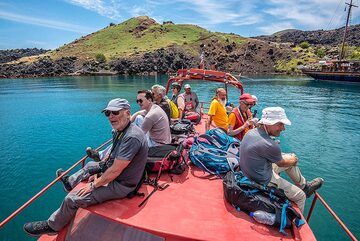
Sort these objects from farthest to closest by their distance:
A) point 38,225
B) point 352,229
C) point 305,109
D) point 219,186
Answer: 1. point 305,109
2. point 352,229
3. point 219,186
4. point 38,225

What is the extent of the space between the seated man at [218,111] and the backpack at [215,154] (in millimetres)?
1983

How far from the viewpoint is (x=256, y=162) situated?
4.45m

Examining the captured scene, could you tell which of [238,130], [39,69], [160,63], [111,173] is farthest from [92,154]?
[39,69]

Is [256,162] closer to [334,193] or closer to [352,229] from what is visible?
[352,229]

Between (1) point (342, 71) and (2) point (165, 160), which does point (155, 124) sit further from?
(1) point (342, 71)

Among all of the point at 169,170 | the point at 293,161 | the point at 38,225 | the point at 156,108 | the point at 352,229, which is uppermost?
the point at 156,108

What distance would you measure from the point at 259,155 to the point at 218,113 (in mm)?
4738

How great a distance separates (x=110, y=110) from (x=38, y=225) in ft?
8.81

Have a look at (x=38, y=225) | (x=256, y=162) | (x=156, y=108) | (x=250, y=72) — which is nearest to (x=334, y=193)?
(x=256, y=162)

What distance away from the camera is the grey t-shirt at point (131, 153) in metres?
4.19

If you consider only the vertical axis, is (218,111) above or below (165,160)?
above

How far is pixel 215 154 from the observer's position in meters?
6.21

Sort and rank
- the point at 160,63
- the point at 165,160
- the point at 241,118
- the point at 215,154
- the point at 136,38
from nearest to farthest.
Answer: the point at 165,160 < the point at 215,154 < the point at 241,118 < the point at 160,63 < the point at 136,38

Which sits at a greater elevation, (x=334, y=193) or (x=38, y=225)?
(x=38, y=225)
